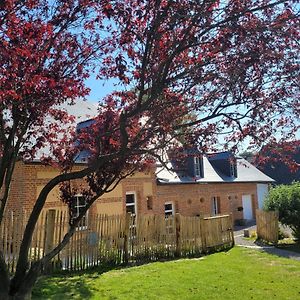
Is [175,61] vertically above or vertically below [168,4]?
below

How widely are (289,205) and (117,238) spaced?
8714mm

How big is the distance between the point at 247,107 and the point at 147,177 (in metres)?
15.8

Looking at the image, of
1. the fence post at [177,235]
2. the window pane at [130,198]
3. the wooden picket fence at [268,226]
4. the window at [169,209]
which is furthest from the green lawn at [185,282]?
the window at [169,209]

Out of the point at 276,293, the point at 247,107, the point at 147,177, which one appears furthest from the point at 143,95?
the point at 147,177

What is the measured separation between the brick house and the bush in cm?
265

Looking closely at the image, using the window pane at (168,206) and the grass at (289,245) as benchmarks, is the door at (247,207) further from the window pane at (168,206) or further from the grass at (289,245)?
the grass at (289,245)

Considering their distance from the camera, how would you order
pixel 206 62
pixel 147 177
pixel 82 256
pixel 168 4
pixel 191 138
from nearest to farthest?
pixel 168 4 < pixel 206 62 < pixel 191 138 < pixel 82 256 < pixel 147 177

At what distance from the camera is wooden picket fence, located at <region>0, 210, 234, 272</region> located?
9777mm

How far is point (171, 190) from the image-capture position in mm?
22375

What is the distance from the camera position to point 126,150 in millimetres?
4926

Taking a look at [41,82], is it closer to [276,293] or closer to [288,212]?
[276,293]

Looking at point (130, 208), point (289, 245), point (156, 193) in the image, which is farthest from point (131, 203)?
point (289, 245)

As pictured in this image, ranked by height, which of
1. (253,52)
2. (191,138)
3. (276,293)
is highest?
(253,52)

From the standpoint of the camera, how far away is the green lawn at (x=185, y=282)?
7.84 meters
